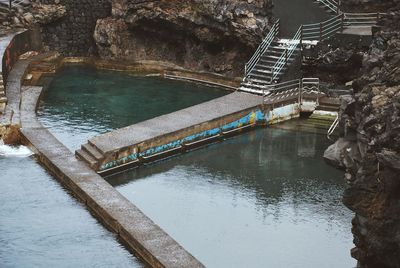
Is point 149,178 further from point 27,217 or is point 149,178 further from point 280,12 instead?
point 280,12

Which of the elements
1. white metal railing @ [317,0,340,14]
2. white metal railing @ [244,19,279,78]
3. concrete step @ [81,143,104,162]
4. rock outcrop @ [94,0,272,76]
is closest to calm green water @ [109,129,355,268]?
concrete step @ [81,143,104,162]

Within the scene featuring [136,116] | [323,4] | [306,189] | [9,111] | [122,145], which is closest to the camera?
[306,189]

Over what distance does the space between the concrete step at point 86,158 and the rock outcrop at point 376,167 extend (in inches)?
330

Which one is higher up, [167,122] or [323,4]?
[323,4]

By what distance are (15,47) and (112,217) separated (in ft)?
52.6

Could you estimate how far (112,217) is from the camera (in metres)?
16.7

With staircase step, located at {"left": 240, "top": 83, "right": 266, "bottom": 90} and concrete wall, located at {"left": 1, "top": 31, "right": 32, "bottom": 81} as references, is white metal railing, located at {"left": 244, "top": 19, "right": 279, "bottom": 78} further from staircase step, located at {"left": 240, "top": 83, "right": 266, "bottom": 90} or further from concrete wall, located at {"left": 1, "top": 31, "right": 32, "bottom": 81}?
concrete wall, located at {"left": 1, "top": 31, "right": 32, "bottom": 81}

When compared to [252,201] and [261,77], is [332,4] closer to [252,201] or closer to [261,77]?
[261,77]

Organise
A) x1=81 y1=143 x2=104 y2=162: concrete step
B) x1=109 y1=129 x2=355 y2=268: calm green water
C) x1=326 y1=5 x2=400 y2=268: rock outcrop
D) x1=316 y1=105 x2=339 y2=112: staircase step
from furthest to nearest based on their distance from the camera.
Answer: x1=316 y1=105 x2=339 y2=112: staircase step, x1=81 y1=143 x2=104 y2=162: concrete step, x1=109 y1=129 x2=355 y2=268: calm green water, x1=326 y1=5 x2=400 y2=268: rock outcrop

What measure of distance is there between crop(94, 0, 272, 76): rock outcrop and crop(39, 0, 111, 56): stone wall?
0.75 metres

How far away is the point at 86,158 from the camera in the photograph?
20.8 m

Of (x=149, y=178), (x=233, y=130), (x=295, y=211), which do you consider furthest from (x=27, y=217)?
(x=233, y=130)

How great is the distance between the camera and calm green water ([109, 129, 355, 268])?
16.1m

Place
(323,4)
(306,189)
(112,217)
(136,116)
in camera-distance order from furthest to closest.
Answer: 1. (323,4)
2. (136,116)
3. (306,189)
4. (112,217)
